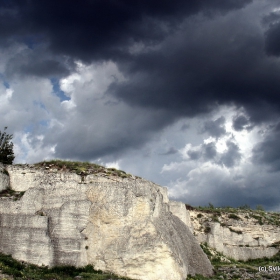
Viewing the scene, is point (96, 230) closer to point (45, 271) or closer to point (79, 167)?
point (45, 271)

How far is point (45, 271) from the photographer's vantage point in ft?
75.7

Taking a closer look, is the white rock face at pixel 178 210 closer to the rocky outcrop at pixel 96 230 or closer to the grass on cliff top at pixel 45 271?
the rocky outcrop at pixel 96 230

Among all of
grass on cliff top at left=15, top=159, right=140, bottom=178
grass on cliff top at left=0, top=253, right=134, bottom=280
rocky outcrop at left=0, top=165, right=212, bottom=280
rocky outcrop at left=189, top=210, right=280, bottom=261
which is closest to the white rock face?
rocky outcrop at left=189, top=210, right=280, bottom=261

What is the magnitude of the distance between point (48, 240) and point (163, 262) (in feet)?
24.2

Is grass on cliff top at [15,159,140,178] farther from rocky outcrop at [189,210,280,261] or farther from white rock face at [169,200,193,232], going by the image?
rocky outcrop at [189,210,280,261]

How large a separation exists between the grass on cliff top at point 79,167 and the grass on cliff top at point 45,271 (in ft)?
34.0

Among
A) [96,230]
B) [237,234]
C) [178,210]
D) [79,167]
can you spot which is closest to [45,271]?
[96,230]

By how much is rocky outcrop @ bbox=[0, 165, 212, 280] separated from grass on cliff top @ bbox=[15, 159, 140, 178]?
6.42 m

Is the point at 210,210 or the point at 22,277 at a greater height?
the point at 210,210

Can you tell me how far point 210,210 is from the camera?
49.3m

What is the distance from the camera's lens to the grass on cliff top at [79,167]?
33812mm

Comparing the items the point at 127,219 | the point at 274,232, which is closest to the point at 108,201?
the point at 127,219

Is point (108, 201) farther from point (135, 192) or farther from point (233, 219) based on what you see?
point (233, 219)

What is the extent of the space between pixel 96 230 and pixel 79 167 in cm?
983
